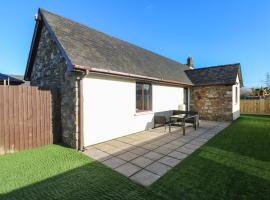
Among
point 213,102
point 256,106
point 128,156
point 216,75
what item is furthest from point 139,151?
point 256,106

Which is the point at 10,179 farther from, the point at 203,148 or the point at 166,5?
the point at 166,5

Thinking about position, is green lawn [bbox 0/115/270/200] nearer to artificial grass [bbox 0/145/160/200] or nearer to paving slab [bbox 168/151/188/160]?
artificial grass [bbox 0/145/160/200]

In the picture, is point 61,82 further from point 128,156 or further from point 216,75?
point 216,75

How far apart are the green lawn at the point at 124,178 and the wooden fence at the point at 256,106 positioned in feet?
50.1

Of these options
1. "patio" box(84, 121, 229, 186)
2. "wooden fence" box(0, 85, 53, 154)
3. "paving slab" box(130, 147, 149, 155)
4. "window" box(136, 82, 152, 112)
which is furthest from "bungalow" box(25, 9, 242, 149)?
"paving slab" box(130, 147, 149, 155)

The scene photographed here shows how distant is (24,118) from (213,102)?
13.0m

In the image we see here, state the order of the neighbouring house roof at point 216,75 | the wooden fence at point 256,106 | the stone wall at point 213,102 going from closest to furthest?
the stone wall at point 213,102, the neighbouring house roof at point 216,75, the wooden fence at point 256,106

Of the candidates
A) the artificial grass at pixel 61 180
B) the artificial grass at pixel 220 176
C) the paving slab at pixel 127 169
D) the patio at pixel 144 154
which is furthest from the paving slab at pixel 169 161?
the artificial grass at pixel 61 180

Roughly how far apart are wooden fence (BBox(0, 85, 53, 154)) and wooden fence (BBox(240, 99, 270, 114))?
2042 centimetres

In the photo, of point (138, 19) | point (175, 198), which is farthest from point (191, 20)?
point (175, 198)

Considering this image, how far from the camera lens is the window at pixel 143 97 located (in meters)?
7.94

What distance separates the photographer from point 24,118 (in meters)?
5.26

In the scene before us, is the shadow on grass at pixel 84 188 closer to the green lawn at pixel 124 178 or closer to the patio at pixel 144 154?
the green lawn at pixel 124 178

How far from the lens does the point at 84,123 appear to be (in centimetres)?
540
